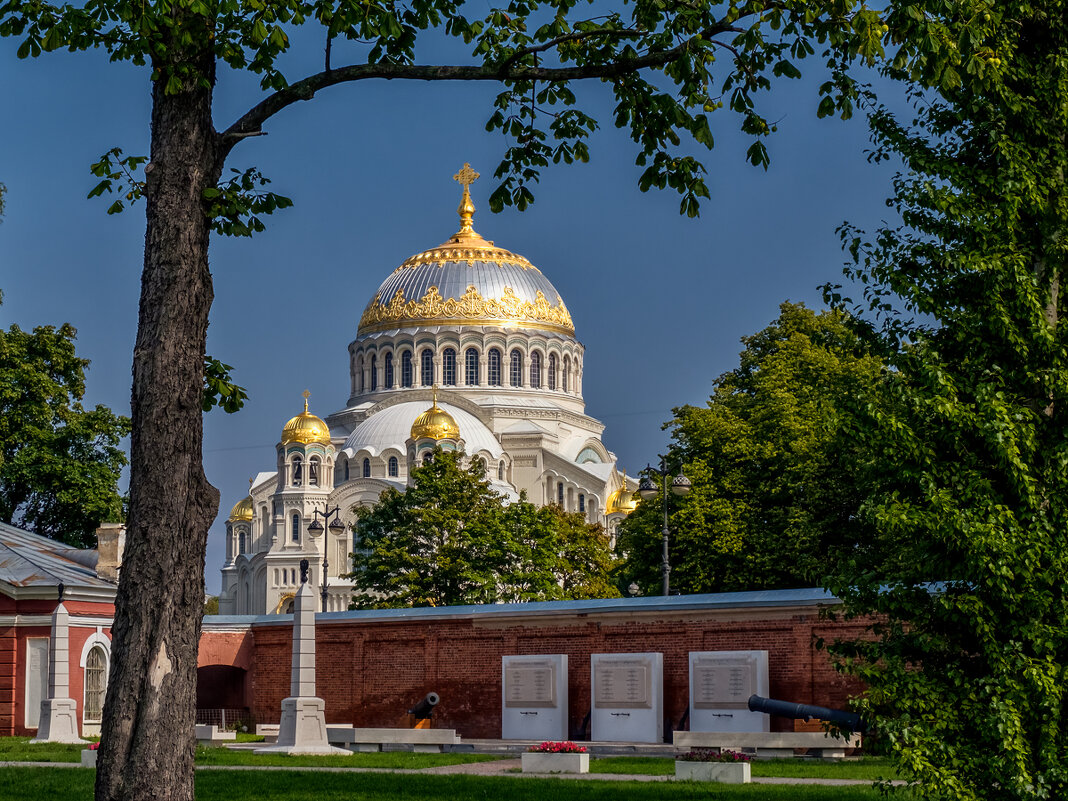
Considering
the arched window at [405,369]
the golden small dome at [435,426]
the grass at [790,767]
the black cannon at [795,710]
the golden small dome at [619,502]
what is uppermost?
the arched window at [405,369]

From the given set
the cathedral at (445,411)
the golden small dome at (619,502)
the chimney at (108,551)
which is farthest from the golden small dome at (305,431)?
the chimney at (108,551)

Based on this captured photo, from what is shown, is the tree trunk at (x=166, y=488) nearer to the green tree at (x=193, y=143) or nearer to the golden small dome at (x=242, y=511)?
the green tree at (x=193, y=143)

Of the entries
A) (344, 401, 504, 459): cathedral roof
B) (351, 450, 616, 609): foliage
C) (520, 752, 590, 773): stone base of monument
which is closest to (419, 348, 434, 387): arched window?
(344, 401, 504, 459): cathedral roof

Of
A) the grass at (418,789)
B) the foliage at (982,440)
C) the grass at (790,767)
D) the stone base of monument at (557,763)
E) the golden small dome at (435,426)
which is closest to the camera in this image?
the foliage at (982,440)

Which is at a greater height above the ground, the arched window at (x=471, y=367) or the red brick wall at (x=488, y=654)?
the arched window at (x=471, y=367)

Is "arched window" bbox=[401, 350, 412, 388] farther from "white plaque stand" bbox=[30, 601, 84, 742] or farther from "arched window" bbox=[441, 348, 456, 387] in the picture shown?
"white plaque stand" bbox=[30, 601, 84, 742]

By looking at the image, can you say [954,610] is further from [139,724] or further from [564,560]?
[564,560]

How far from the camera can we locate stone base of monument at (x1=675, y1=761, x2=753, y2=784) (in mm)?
15961

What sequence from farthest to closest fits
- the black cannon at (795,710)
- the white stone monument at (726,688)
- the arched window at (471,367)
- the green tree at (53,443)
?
1. the arched window at (471,367)
2. the green tree at (53,443)
3. the white stone monument at (726,688)
4. the black cannon at (795,710)

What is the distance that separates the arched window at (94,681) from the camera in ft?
90.4

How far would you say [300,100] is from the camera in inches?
368

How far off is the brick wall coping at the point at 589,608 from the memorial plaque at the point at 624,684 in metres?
0.85

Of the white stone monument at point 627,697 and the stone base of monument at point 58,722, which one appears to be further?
the stone base of monument at point 58,722

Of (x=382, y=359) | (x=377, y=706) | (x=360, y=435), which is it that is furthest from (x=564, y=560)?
(x=382, y=359)
